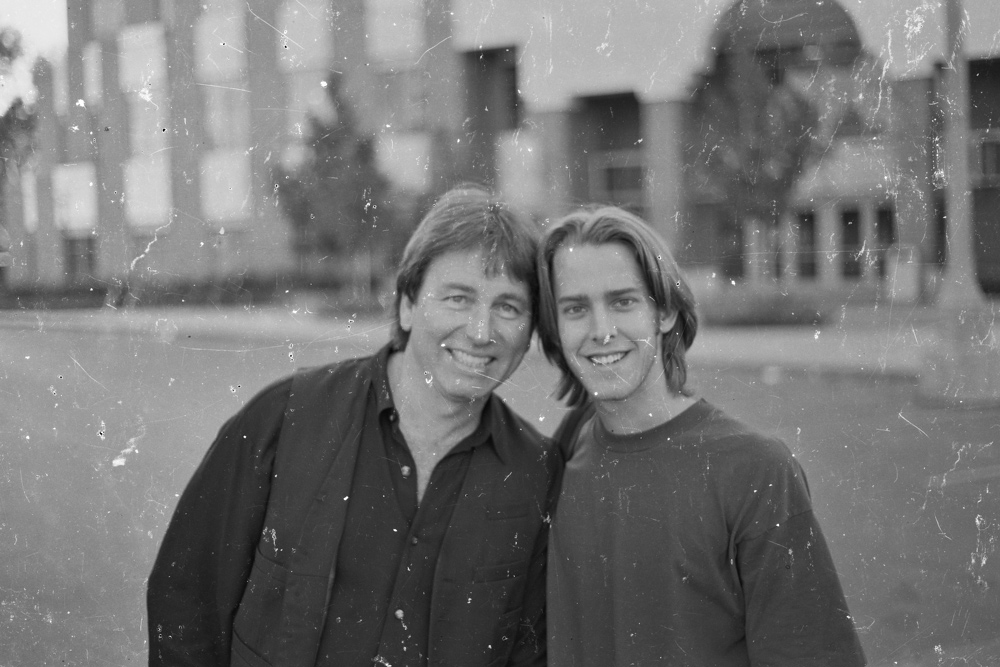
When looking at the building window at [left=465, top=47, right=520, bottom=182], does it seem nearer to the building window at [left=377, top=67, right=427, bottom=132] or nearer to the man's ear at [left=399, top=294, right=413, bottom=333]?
the building window at [left=377, top=67, right=427, bottom=132]

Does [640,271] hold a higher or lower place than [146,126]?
lower

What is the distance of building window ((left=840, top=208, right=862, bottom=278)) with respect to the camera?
231 cm

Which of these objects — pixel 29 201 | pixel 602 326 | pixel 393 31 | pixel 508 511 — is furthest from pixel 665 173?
pixel 29 201

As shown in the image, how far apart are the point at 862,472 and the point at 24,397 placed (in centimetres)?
226

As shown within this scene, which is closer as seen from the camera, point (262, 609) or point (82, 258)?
point (262, 609)

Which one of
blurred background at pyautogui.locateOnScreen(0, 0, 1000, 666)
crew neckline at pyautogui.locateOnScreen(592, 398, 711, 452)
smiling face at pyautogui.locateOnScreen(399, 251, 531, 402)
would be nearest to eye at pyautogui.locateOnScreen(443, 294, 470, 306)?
smiling face at pyautogui.locateOnScreen(399, 251, 531, 402)

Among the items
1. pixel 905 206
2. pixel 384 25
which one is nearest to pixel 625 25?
pixel 384 25

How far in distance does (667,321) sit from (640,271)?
0.14 m

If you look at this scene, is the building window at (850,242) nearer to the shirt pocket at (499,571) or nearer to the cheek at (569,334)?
the cheek at (569,334)

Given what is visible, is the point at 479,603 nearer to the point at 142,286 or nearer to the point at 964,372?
the point at 142,286

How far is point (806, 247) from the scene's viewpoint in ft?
7.61

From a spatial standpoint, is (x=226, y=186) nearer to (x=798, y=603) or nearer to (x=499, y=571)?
(x=499, y=571)

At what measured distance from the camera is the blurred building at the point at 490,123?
2.34 meters

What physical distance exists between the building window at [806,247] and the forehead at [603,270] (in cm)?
58
